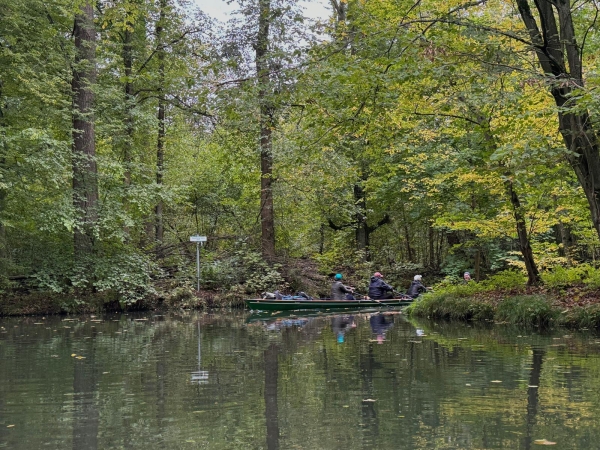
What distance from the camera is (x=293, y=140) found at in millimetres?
15102

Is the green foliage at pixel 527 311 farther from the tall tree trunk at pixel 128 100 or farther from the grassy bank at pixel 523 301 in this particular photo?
the tall tree trunk at pixel 128 100

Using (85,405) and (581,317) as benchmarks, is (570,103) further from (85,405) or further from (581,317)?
(85,405)

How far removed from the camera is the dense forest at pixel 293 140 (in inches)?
365

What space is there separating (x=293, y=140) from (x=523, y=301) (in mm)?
6356

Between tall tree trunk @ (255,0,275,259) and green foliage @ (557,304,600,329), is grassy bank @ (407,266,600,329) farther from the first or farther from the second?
tall tree trunk @ (255,0,275,259)

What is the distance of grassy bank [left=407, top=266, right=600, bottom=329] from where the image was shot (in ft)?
39.2

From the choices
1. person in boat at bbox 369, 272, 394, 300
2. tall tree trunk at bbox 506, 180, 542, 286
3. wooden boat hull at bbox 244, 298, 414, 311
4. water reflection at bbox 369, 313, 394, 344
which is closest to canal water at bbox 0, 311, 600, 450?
water reflection at bbox 369, 313, 394, 344

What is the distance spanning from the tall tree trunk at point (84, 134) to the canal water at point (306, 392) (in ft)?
27.8

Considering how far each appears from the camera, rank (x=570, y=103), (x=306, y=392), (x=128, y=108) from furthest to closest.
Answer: (x=128, y=108)
(x=570, y=103)
(x=306, y=392)

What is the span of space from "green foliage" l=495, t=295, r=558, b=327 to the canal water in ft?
3.04

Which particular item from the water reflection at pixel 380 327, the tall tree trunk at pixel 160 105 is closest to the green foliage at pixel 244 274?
the tall tree trunk at pixel 160 105

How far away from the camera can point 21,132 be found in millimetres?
16766

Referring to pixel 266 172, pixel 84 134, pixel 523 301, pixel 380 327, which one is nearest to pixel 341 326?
pixel 380 327

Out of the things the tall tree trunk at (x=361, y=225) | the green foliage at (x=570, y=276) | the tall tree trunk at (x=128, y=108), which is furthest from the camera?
the tall tree trunk at (x=361, y=225)
